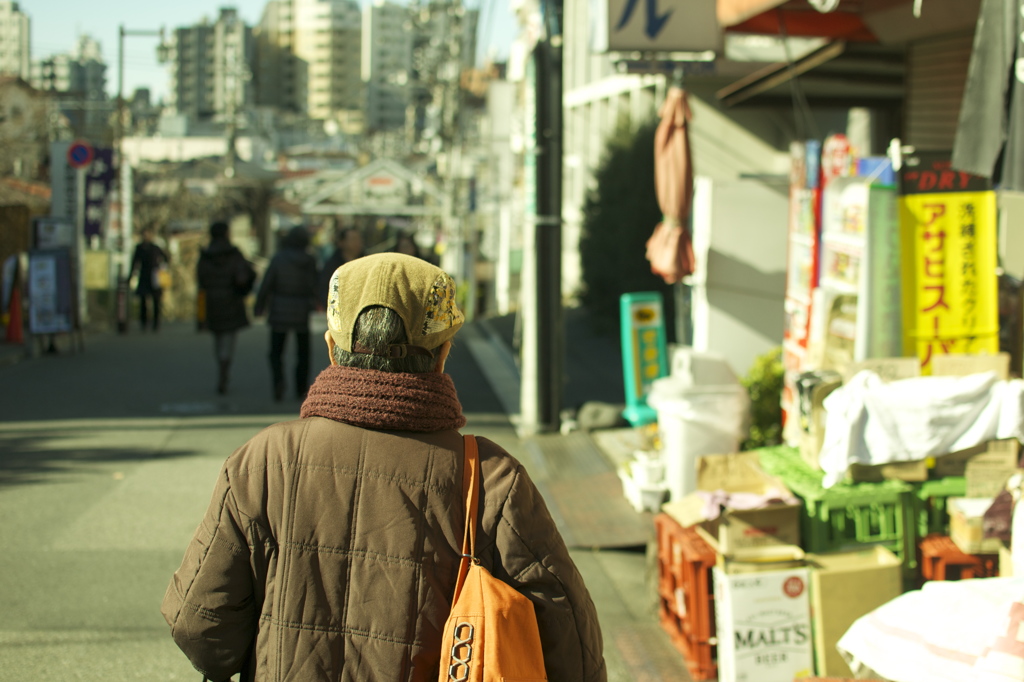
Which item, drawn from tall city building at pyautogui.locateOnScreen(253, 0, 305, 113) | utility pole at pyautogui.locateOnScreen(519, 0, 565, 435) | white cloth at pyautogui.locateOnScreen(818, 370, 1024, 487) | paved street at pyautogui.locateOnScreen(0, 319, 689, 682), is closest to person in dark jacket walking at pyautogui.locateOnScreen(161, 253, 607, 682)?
paved street at pyautogui.locateOnScreen(0, 319, 689, 682)

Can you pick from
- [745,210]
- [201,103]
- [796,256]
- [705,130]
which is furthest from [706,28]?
[201,103]

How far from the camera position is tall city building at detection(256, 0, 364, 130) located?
486 feet

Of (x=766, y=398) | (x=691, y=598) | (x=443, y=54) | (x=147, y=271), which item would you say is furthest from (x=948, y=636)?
(x=443, y=54)

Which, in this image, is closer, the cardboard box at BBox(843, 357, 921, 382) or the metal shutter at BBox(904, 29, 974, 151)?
the cardboard box at BBox(843, 357, 921, 382)

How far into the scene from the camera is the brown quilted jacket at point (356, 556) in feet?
6.88

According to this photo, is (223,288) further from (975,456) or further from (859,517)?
(975,456)

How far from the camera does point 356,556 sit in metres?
2.12

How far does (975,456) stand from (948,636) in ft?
7.66

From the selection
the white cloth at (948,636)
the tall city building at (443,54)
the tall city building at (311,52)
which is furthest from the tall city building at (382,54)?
the white cloth at (948,636)

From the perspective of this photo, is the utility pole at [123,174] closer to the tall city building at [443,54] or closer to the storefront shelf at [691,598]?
the tall city building at [443,54]

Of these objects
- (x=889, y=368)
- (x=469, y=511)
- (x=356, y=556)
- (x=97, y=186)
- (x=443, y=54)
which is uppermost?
(x=443, y=54)

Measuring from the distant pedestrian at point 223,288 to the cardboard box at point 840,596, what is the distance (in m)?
7.61

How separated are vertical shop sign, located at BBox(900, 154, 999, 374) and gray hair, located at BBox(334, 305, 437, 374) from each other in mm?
4270

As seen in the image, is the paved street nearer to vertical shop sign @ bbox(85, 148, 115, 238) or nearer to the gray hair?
the gray hair
